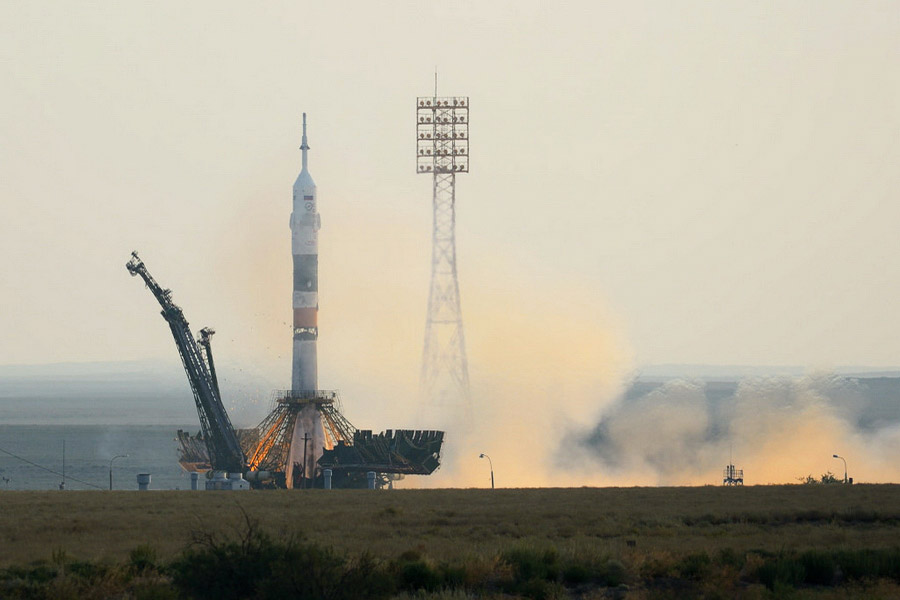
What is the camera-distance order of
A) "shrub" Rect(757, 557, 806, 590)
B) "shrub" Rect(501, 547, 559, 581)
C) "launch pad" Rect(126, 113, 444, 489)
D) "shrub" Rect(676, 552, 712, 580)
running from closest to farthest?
"shrub" Rect(757, 557, 806, 590), "shrub" Rect(501, 547, 559, 581), "shrub" Rect(676, 552, 712, 580), "launch pad" Rect(126, 113, 444, 489)

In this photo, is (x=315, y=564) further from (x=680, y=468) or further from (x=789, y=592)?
(x=680, y=468)

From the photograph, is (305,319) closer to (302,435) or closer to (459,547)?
(302,435)

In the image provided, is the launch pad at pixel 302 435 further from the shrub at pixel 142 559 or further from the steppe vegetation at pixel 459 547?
the shrub at pixel 142 559

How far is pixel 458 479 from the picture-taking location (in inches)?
5684

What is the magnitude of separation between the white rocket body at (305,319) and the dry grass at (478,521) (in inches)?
1811

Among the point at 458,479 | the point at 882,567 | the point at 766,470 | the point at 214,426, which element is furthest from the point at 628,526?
the point at 766,470

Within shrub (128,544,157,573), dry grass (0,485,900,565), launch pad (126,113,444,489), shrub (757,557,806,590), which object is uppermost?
launch pad (126,113,444,489)

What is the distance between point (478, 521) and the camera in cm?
6122

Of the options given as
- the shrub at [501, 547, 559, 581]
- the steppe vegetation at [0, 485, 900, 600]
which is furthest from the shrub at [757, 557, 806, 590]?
the shrub at [501, 547, 559, 581]

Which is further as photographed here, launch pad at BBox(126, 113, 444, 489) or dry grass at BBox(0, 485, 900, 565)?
launch pad at BBox(126, 113, 444, 489)

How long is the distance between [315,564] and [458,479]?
4350 inches

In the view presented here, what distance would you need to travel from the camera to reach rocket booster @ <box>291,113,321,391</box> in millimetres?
131250

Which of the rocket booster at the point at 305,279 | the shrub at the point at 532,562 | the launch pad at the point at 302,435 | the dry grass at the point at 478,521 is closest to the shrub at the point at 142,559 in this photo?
the dry grass at the point at 478,521

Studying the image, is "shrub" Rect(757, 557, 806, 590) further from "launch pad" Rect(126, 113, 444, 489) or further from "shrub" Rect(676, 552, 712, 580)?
"launch pad" Rect(126, 113, 444, 489)
